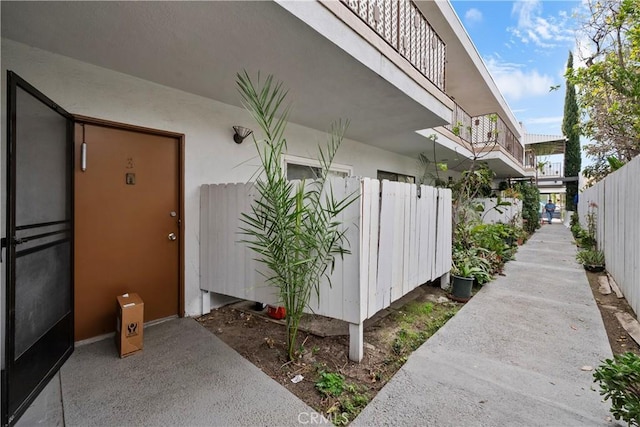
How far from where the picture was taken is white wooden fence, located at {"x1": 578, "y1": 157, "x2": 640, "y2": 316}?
3.48 m

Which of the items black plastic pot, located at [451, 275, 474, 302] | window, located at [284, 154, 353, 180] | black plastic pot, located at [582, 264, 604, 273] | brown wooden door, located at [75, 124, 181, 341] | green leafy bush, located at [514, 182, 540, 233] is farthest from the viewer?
green leafy bush, located at [514, 182, 540, 233]

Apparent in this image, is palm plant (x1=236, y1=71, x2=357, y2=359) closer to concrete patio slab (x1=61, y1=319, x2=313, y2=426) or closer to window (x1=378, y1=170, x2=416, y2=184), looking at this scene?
concrete patio slab (x1=61, y1=319, x2=313, y2=426)

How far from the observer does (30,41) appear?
8.13 ft

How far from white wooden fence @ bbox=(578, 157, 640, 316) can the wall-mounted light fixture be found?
514 centimetres

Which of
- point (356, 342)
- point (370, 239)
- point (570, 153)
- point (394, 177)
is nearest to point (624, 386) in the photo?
point (356, 342)

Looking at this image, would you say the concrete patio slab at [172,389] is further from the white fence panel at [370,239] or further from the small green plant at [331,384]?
the white fence panel at [370,239]

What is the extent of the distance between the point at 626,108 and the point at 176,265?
9841 mm

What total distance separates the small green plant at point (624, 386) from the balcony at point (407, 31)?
3.47m

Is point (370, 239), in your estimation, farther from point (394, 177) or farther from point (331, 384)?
point (394, 177)

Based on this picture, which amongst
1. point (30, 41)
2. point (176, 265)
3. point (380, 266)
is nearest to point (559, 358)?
point (380, 266)

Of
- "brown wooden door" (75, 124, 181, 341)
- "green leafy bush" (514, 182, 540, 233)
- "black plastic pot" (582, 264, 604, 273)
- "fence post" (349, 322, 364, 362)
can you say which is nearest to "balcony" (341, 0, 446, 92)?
"brown wooden door" (75, 124, 181, 341)

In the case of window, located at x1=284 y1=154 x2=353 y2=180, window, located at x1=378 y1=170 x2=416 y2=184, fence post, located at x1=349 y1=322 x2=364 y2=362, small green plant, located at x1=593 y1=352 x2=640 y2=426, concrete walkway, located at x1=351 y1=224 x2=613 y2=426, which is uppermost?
window, located at x1=378 y1=170 x2=416 y2=184

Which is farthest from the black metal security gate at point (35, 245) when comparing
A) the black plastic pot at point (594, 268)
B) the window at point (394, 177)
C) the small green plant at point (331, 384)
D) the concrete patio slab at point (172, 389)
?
the black plastic pot at point (594, 268)

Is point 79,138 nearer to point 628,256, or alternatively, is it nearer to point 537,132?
point 628,256
